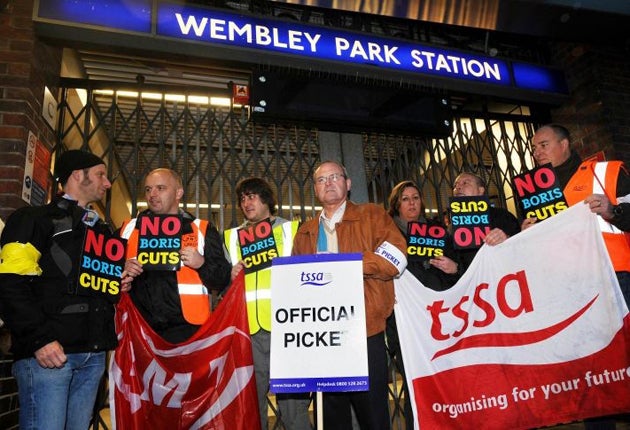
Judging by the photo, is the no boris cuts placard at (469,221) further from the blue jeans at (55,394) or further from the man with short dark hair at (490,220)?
the blue jeans at (55,394)

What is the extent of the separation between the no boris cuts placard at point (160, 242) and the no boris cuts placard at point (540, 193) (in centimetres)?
237

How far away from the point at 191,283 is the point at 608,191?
278 centimetres

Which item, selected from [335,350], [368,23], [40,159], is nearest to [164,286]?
[335,350]

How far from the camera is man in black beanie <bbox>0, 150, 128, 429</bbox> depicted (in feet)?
7.32

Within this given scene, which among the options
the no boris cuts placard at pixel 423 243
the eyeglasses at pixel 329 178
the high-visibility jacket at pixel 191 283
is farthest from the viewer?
the no boris cuts placard at pixel 423 243

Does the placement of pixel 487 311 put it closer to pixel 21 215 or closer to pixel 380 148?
pixel 380 148

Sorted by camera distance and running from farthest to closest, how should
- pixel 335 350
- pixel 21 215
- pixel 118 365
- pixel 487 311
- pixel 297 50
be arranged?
pixel 297 50 < pixel 487 311 < pixel 118 365 < pixel 21 215 < pixel 335 350

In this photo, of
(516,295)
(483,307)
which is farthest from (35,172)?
(516,295)

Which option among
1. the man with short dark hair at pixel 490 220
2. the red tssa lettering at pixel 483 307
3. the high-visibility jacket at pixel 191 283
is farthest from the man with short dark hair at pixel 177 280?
the man with short dark hair at pixel 490 220

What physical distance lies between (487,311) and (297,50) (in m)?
2.84

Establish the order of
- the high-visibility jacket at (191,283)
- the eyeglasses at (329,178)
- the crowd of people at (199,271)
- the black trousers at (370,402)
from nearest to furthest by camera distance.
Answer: the crowd of people at (199,271), the black trousers at (370,402), the eyeglasses at (329,178), the high-visibility jacket at (191,283)

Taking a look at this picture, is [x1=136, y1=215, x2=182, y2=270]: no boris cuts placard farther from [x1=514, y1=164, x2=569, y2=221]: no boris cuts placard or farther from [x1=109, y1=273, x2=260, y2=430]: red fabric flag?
[x1=514, y1=164, x2=569, y2=221]: no boris cuts placard

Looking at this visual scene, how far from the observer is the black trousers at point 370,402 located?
2408 millimetres

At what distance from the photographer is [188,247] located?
3.00 m
